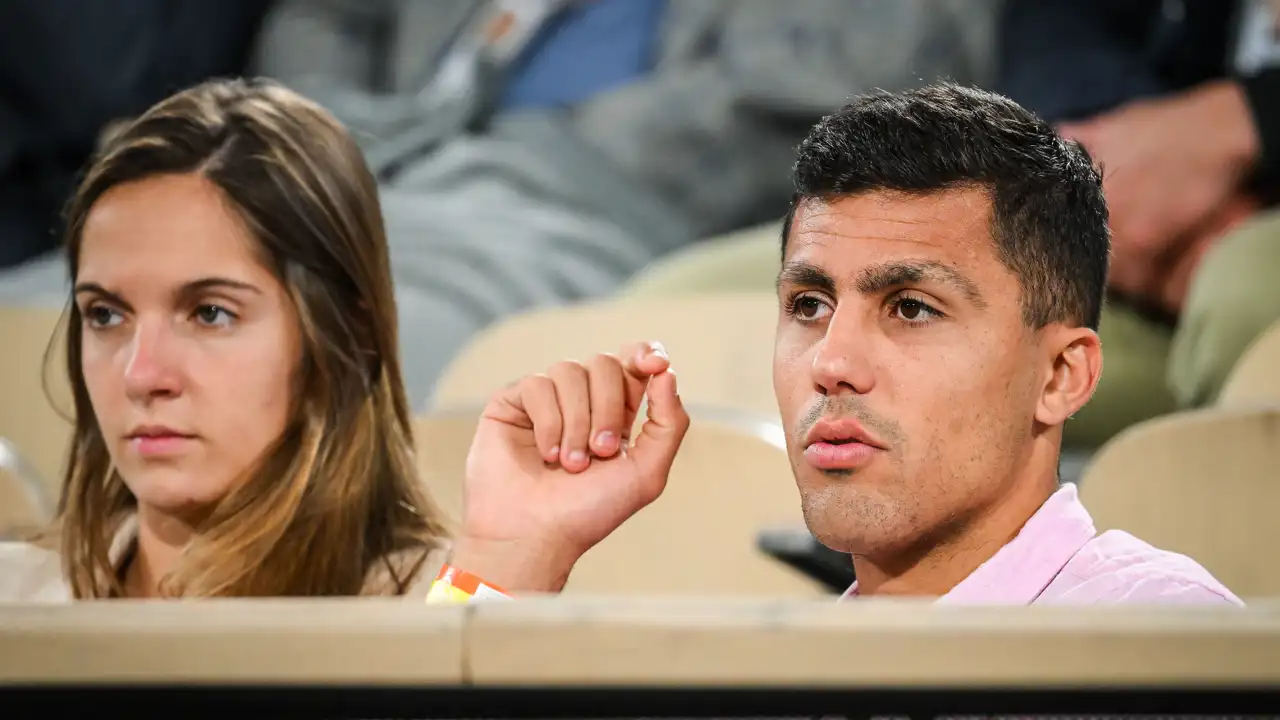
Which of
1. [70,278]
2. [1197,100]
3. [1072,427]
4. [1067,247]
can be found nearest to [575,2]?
[1197,100]

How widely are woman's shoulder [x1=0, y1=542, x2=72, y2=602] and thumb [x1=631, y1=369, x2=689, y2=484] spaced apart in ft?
1.93

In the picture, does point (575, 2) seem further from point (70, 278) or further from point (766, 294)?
point (70, 278)

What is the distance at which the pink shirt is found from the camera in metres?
0.82

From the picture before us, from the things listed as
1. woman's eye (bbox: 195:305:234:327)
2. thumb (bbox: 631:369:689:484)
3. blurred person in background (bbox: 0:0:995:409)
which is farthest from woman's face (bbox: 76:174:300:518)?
blurred person in background (bbox: 0:0:995:409)

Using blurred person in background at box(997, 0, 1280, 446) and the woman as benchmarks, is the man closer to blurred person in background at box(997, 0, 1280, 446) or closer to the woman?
the woman

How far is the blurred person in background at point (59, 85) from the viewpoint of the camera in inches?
117

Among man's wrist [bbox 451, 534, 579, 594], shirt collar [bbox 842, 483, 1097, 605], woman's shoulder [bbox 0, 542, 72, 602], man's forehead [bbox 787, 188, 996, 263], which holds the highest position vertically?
man's forehead [bbox 787, 188, 996, 263]

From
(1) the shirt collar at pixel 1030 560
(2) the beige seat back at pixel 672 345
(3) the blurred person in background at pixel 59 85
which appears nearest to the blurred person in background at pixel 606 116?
(3) the blurred person in background at pixel 59 85

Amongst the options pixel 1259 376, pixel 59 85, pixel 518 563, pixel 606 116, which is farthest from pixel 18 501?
pixel 59 85

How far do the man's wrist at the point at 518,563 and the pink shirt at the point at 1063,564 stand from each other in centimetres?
29

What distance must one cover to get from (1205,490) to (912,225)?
0.54 meters

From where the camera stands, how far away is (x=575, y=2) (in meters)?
3.08

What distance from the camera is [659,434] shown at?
1036mm

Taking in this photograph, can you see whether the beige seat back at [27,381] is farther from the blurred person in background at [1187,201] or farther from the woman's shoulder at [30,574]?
the blurred person in background at [1187,201]
